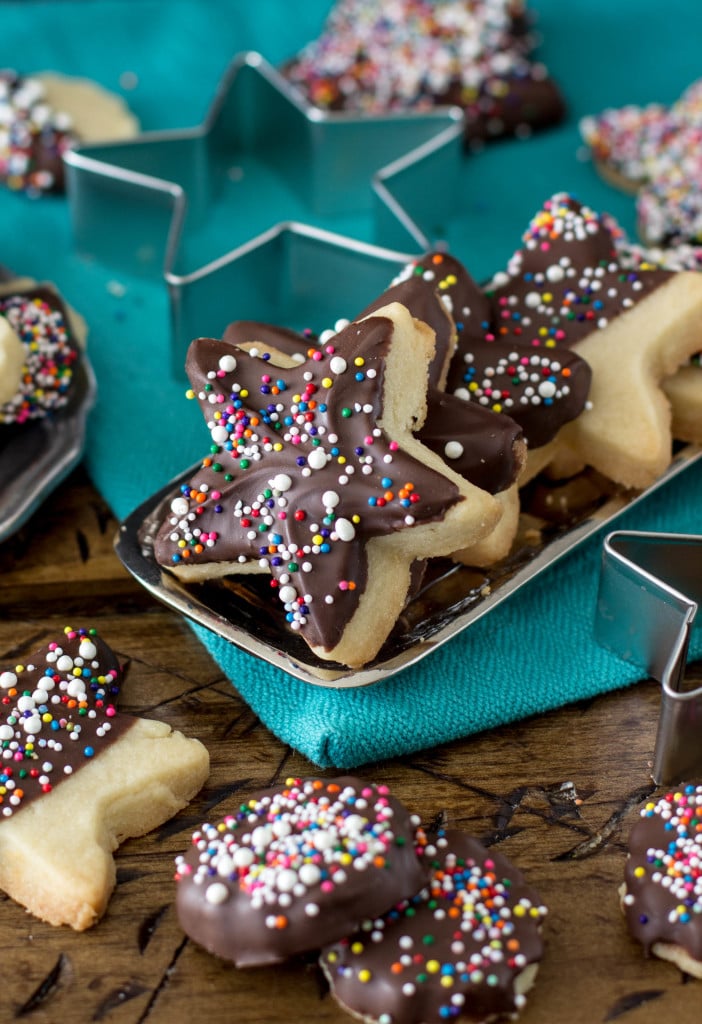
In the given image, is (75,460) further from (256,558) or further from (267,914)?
(267,914)

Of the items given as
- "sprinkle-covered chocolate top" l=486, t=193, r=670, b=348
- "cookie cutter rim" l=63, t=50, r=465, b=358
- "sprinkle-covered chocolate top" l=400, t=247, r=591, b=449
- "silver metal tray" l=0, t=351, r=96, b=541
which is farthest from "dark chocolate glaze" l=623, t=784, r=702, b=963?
"cookie cutter rim" l=63, t=50, r=465, b=358

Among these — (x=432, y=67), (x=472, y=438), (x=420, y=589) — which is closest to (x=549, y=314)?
(x=472, y=438)

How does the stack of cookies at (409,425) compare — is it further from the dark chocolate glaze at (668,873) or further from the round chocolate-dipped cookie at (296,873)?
the dark chocolate glaze at (668,873)

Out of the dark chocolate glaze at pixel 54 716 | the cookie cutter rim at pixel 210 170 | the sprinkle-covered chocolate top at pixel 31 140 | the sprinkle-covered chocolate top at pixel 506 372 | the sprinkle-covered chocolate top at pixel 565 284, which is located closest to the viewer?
the dark chocolate glaze at pixel 54 716

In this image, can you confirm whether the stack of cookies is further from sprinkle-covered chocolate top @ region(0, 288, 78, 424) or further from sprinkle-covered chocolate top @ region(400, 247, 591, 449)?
sprinkle-covered chocolate top @ region(0, 288, 78, 424)

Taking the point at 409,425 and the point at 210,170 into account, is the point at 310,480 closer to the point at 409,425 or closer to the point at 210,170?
the point at 409,425

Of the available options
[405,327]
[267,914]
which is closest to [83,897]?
[267,914]

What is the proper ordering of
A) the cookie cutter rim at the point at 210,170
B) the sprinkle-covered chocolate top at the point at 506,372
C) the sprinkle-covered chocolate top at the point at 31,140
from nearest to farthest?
the sprinkle-covered chocolate top at the point at 506,372 → the cookie cutter rim at the point at 210,170 → the sprinkle-covered chocolate top at the point at 31,140

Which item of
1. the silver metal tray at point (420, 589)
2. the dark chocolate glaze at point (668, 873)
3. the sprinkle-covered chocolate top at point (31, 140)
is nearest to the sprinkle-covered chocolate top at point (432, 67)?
the sprinkle-covered chocolate top at point (31, 140)
